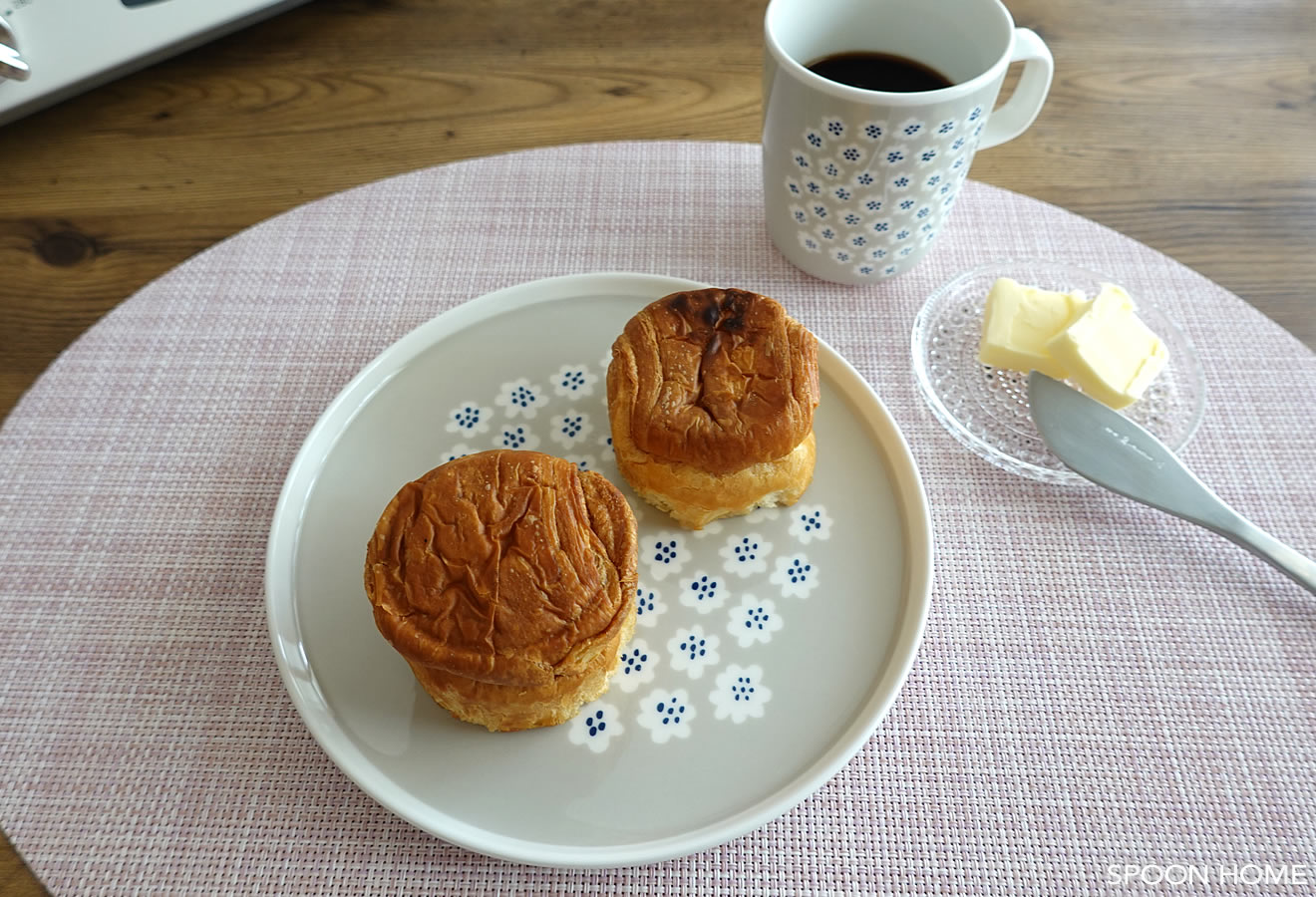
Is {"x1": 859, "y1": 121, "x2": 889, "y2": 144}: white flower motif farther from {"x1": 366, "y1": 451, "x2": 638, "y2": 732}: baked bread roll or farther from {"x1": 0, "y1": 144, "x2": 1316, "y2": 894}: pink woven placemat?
{"x1": 366, "y1": 451, "x2": 638, "y2": 732}: baked bread roll

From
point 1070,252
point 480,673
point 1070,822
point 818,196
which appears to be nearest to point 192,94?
point 818,196

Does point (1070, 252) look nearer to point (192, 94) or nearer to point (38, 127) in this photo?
point (192, 94)

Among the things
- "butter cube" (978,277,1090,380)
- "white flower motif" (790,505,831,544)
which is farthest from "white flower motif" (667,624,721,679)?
"butter cube" (978,277,1090,380)

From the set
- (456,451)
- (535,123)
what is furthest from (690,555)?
(535,123)

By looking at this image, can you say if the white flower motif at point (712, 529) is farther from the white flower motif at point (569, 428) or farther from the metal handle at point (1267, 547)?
the metal handle at point (1267, 547)

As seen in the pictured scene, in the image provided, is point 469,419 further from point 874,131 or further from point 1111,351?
point 1111,351

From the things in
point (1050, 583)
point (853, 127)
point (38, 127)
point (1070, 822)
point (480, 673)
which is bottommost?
point (1070, 822)

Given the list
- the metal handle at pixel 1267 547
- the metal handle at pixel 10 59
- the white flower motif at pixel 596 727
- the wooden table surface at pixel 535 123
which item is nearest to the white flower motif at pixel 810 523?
the white flower motif at pixel 596 727
